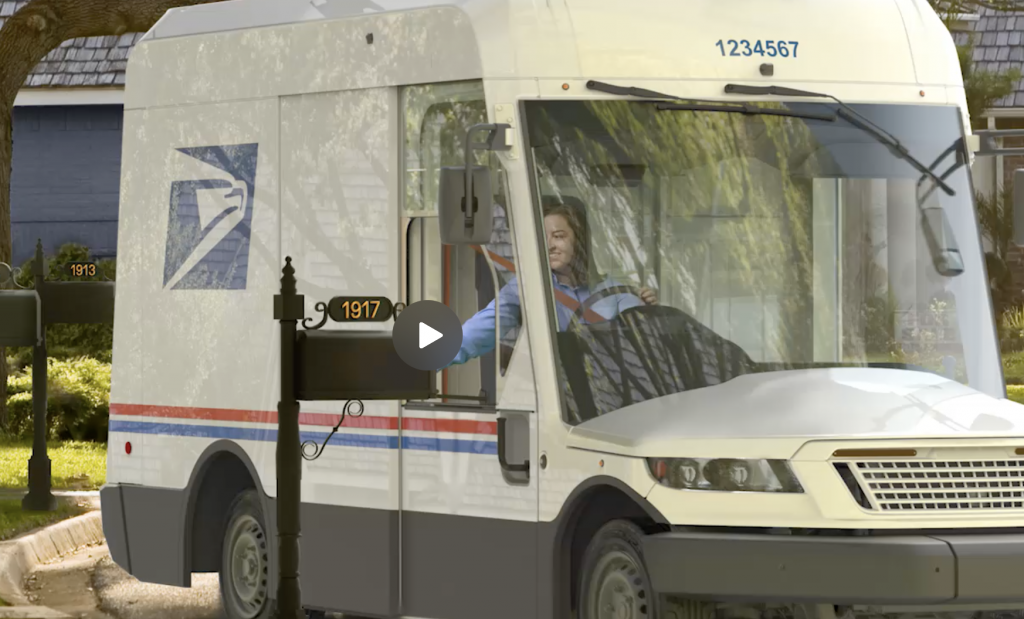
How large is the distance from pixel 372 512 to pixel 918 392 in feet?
9.17

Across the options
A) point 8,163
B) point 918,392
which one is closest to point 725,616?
point 918,392

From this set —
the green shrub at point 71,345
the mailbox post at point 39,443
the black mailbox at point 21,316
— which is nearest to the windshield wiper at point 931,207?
the mailbox post at point 39,443

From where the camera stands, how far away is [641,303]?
10203 millimetres

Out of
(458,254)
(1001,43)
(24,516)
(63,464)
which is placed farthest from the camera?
(1001,43)

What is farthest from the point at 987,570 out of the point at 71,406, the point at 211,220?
the point at 71,406

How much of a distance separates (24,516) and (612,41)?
776 cm

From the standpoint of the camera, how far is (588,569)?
392 inches

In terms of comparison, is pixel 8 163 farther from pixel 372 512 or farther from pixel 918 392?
pixel 918 392

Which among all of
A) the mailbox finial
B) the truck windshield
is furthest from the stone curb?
the truck windshield

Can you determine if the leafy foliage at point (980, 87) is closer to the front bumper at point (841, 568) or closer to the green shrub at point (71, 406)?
the green shrub at point (71, 406)

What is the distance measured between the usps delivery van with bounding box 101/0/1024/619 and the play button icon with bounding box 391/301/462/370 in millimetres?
374

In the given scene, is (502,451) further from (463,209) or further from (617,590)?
(463,209)

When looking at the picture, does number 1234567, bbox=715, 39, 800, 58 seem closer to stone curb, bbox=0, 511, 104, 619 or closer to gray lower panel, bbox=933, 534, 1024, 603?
gray lower panel, bbox=933, 534, 1024, 603

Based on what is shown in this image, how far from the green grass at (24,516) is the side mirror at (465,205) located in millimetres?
6406
